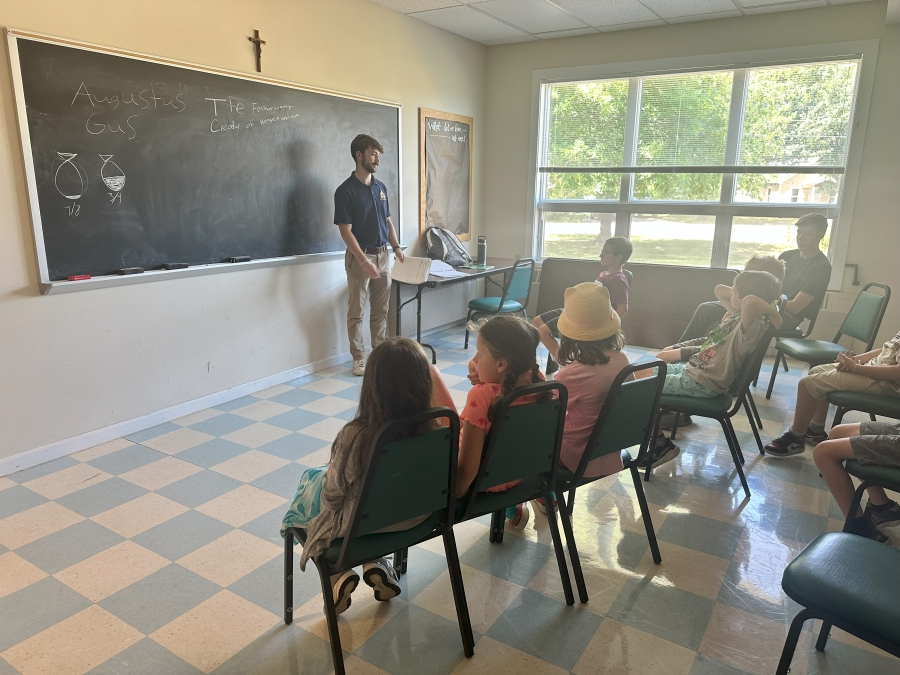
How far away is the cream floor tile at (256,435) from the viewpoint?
3.35 meters

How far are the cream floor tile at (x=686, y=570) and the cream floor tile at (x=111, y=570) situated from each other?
1748mm

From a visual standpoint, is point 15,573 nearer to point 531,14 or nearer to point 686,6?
point 531,14

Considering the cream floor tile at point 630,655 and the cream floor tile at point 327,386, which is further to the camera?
the cream floor tile at point 327,386

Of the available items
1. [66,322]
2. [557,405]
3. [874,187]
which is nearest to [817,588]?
[557,405]

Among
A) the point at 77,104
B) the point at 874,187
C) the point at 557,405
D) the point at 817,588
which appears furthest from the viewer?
the point at 874,187

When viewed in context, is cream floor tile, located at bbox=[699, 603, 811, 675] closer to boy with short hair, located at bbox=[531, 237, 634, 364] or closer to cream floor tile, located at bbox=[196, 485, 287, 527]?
cream floor tile, located at bbox=[196, 485, 287, 527]

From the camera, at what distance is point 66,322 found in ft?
10.1

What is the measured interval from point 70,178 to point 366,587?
7.85 feet

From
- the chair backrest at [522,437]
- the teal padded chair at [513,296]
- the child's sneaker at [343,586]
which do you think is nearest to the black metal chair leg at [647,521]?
the chair backrest at [522,437]

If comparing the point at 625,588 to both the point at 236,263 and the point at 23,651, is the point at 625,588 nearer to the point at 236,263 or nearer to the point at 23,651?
the point at 23,651

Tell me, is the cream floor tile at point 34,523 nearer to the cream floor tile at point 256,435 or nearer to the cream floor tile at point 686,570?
the cream floor tile at point 256,435

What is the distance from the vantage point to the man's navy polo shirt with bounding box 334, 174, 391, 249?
170 inches

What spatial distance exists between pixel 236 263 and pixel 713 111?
4.04 m

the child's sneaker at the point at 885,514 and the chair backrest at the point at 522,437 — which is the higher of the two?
the chair backrest at the point at 522,437
